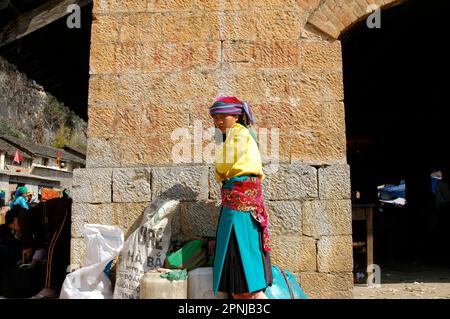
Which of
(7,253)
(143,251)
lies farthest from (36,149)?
(143,251)

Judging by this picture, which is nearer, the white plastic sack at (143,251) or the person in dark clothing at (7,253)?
the white plastic sack at (143,251)

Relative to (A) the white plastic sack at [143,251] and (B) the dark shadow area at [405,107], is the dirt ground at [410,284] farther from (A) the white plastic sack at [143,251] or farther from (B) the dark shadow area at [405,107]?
(A) the white plastic sack at [143,251]

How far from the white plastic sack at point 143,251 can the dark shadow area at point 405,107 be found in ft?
8.68

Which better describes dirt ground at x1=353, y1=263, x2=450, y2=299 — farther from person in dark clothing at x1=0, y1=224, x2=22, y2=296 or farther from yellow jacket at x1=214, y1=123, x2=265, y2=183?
person in dark clothing at x1=0, y1=224, x2=22, y2=296

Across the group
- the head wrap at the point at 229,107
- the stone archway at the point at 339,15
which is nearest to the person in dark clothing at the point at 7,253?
the head wrap at the point at 229,107

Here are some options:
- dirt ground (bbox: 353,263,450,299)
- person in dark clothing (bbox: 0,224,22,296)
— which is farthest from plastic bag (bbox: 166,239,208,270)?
person in dark clothing (bbox: 0,224,22,296)

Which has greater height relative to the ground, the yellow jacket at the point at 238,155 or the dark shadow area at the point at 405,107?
the dark shadow area at the point at 405,107

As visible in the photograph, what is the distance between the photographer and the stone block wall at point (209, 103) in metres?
3.57

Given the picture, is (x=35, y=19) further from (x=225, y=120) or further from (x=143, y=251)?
(x=143, y=251)

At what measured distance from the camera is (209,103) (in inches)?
148

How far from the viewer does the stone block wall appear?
357 centimetres

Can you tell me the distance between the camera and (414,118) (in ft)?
27.5

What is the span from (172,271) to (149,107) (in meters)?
1.60
